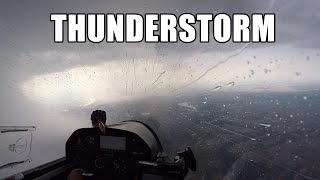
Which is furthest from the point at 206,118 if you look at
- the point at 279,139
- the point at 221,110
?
the point at 279,139

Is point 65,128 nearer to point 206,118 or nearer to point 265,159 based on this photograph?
point 265,159

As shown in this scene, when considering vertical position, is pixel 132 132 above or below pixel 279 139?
above

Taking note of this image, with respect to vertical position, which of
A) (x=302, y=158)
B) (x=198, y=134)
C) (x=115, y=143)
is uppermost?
(x=115, y=143)

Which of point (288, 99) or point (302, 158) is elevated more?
point (288, 99)

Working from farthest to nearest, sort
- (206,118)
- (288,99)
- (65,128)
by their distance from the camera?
1. (288,99)
2. (206,118)
3. (65,128)

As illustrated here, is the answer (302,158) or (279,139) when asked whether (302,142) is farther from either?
(302,158)

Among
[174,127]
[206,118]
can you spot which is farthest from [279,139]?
[174,127]

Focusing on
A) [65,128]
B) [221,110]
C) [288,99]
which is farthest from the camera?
[288,99]

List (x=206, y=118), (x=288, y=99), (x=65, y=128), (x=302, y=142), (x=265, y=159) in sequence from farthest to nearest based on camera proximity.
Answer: (x=288, y=99) < (x=206, y=118) < (x=302, y=142) < (x=265, y=159) < (x=65, y=128)

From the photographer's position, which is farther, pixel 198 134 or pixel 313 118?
pixel 313 118
